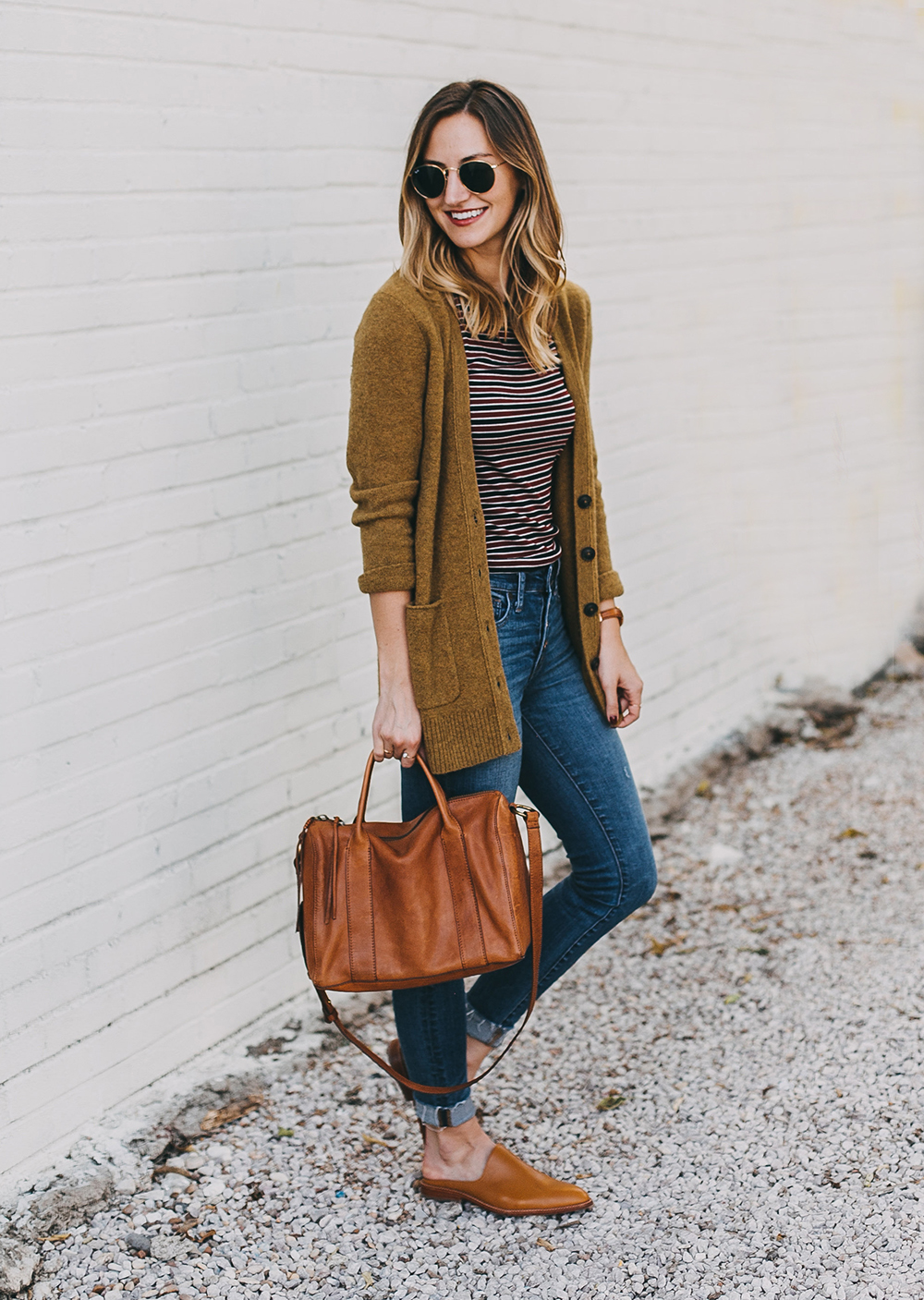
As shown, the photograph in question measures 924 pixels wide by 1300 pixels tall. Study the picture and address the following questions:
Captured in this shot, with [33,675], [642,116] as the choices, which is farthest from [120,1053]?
[642,116]

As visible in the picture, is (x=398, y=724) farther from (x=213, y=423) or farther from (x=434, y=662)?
(x=213, y=423)

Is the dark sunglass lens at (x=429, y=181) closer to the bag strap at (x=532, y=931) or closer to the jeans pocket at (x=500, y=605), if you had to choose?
the jeans pocket at (x=500, y=605)

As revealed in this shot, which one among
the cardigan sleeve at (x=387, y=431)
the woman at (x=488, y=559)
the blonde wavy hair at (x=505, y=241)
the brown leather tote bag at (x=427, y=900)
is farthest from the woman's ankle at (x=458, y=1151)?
the blonde wavy hair at (x=505, y=241)

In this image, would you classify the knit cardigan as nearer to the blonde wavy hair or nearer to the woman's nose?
the blonde wavy hair

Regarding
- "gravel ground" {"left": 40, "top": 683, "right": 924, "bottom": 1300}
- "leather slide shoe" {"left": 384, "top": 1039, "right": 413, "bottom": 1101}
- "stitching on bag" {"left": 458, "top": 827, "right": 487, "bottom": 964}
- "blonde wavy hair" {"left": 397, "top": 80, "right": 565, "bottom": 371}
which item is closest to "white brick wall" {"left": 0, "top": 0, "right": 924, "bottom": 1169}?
"gravel ground" {"left": 40, "top": 683, "right": 924, "bottom": 1300}

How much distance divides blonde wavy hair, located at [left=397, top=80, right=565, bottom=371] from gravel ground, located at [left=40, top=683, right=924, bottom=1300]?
164 cm

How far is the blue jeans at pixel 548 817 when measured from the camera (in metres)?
2.54

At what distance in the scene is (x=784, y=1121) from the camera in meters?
2.93

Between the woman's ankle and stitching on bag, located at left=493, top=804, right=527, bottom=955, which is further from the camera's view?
the woman's ankle

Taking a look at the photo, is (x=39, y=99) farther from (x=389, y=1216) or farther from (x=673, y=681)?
(x=673, y=681)

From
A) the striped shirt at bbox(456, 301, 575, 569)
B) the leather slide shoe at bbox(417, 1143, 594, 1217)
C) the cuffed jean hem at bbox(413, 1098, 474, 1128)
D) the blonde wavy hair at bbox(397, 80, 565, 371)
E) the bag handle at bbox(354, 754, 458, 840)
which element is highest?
the blonde wavy hair at bbox(397, 80, 565, 371)

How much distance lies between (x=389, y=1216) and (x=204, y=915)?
32.2 inches

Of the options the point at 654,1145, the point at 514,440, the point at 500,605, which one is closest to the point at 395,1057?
the point at 654,1145

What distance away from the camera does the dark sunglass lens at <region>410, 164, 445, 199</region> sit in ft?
7.93
